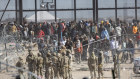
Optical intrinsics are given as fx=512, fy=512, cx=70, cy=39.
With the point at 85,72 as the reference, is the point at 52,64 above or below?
above

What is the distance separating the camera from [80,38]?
27.4 meters

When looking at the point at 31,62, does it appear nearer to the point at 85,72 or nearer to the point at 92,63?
the point at 92,63

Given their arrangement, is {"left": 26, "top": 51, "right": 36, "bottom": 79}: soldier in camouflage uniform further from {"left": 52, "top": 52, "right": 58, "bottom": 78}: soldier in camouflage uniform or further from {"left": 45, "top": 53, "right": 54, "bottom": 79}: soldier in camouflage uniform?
{"left": 52, "top": 52, "right": 58, "bottom": 78}: soldier in camouflage uniform

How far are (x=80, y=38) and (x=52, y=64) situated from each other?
4.80 meters

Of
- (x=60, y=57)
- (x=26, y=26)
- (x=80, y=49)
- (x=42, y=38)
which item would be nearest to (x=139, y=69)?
(x=60, y=57)

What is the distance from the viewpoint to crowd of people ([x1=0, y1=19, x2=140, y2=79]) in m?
23.5

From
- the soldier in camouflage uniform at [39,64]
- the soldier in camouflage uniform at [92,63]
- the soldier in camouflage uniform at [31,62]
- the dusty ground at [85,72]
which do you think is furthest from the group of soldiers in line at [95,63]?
the soldier in camouflage uniform at [31,62]

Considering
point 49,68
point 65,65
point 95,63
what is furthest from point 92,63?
point 49,68

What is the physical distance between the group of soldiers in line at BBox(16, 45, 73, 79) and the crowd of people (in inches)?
1.2

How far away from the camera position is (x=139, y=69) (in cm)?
2092

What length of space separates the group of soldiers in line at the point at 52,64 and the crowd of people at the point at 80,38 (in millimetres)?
31

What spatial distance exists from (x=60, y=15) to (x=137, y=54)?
7207 millimetres

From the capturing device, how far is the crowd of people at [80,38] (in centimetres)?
2348

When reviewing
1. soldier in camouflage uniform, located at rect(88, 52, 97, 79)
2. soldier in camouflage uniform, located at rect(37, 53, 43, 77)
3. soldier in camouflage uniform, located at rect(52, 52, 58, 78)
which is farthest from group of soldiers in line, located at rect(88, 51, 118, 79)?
soldier in camouflage uniform, located at rect(37, 53, 43, 77)
